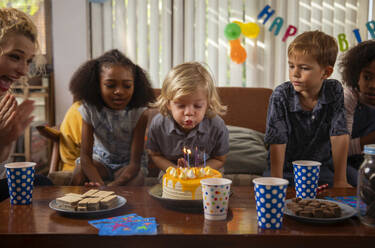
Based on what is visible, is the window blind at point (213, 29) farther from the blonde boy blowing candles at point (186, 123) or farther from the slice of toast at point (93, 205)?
the slice of toast at point (93, 205)

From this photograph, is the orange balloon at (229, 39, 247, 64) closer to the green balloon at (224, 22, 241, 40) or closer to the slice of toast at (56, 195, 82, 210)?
the green balloon at (224, 22, 241, 40)

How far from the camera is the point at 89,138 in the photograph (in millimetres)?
2189

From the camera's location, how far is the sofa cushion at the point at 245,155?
2.59 metres


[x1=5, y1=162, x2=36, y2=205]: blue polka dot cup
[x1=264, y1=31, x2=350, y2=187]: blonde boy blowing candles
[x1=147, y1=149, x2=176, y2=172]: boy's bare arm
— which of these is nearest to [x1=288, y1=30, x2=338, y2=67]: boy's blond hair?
[x1=264, y1=31, x2=350, y2=187]: blonde boy blowing candles

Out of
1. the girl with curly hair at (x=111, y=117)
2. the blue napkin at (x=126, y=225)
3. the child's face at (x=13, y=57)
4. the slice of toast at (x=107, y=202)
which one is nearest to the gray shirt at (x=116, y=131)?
the girl with curly hair at (x=111, y=117)

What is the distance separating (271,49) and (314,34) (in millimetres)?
2109

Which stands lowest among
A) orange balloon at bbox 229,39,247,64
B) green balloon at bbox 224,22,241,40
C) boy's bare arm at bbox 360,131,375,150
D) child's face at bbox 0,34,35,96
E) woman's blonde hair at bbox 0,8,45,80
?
boy's bare arm at bbox 360,131,375,150

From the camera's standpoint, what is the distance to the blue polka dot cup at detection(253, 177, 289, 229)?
1.04m

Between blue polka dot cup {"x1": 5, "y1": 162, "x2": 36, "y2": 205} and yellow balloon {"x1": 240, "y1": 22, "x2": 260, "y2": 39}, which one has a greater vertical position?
yellow balloon {"x1": 240, "y1": 22, "x2": 260, "y2": 39}

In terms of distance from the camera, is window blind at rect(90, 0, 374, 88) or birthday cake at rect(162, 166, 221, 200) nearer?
birthday cake at rect(162, 166, 221, 200)

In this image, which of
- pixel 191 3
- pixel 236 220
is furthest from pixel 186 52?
pixel 236 220

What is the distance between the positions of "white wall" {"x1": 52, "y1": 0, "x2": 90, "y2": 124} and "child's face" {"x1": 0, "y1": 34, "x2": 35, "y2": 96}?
2.22 m

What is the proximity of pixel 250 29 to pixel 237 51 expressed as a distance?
0.83ft

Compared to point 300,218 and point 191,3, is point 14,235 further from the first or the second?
point 191,3
